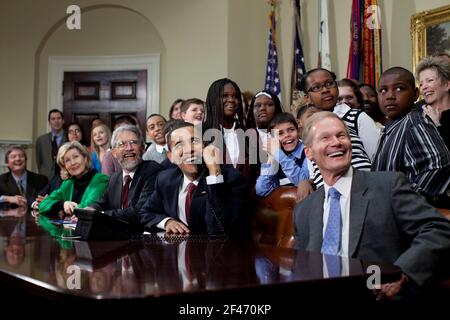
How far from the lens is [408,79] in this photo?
315 cm

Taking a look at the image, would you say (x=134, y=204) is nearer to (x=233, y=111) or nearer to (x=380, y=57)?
(x=233, y=111)

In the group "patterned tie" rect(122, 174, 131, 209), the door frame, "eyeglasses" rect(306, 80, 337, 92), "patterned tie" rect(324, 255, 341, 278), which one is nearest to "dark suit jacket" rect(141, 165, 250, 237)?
"patterned tie" rect(122, 174, 131, 209)

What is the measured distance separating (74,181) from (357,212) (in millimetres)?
2941

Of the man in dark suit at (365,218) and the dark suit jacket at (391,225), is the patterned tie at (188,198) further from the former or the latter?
the dark suit jacket at (391,225)

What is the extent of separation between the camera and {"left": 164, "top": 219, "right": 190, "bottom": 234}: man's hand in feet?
9.33

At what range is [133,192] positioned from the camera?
3727mm

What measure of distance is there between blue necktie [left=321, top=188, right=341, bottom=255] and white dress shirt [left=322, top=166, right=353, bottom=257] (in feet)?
0.05

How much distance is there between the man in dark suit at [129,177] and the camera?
3686 mm

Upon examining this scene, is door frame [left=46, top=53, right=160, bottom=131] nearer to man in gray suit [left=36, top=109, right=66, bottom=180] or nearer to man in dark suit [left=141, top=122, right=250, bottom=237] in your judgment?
man in gray suit [left=36, top=109, right=66, bottom=180]

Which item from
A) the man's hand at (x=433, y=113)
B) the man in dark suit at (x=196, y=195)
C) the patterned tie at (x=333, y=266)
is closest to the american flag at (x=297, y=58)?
the man's hand at (x=433, y=113)

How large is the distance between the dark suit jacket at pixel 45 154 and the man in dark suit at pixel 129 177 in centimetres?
411

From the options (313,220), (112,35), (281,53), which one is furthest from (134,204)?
(112,35)

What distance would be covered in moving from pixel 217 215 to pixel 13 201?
3384 mm

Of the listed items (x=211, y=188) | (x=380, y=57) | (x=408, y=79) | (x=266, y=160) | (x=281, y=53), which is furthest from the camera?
(x=281, y=53)
